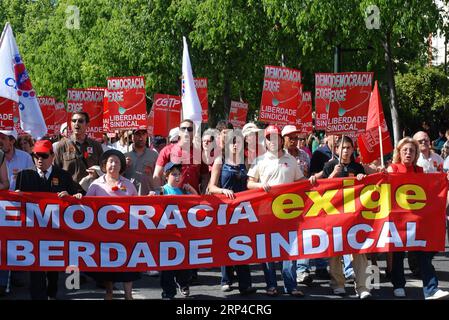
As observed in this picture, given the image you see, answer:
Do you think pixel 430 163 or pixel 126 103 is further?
pixel 126 103

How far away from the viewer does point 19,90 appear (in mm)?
10656

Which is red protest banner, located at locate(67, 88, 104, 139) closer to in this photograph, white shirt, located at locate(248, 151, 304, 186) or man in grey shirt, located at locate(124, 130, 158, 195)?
man in grey shirt, located at locate(124, 130, 158, 195)

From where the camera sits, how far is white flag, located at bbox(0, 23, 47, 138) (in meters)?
10.5

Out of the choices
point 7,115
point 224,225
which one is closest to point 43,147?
point 224,225

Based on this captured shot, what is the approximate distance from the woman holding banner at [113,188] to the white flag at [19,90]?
1.39 metres

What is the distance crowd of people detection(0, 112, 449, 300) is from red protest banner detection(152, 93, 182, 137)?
472 cm

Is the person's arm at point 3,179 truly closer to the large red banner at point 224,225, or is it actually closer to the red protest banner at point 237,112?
the large red banner at point 224,225

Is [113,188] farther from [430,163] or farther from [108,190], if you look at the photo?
[430,163]

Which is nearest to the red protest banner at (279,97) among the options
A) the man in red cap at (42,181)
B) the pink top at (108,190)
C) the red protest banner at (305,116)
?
the red protest banner at (305,116)

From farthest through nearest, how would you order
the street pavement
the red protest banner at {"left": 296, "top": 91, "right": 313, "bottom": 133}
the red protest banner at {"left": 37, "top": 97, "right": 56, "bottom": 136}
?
1. the red protest banner at {"left": 37, "top": 97, "right": 56, "bottom": 136}
2. the red protest banner at {"left": 296, "top": 91, "right": 313, "bottom": 133}
3. the street pavement

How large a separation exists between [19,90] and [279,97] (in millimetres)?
5770

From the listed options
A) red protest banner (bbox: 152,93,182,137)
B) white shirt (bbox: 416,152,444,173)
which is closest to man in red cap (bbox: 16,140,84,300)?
white shirt (bbox: 416,152,444,173)
